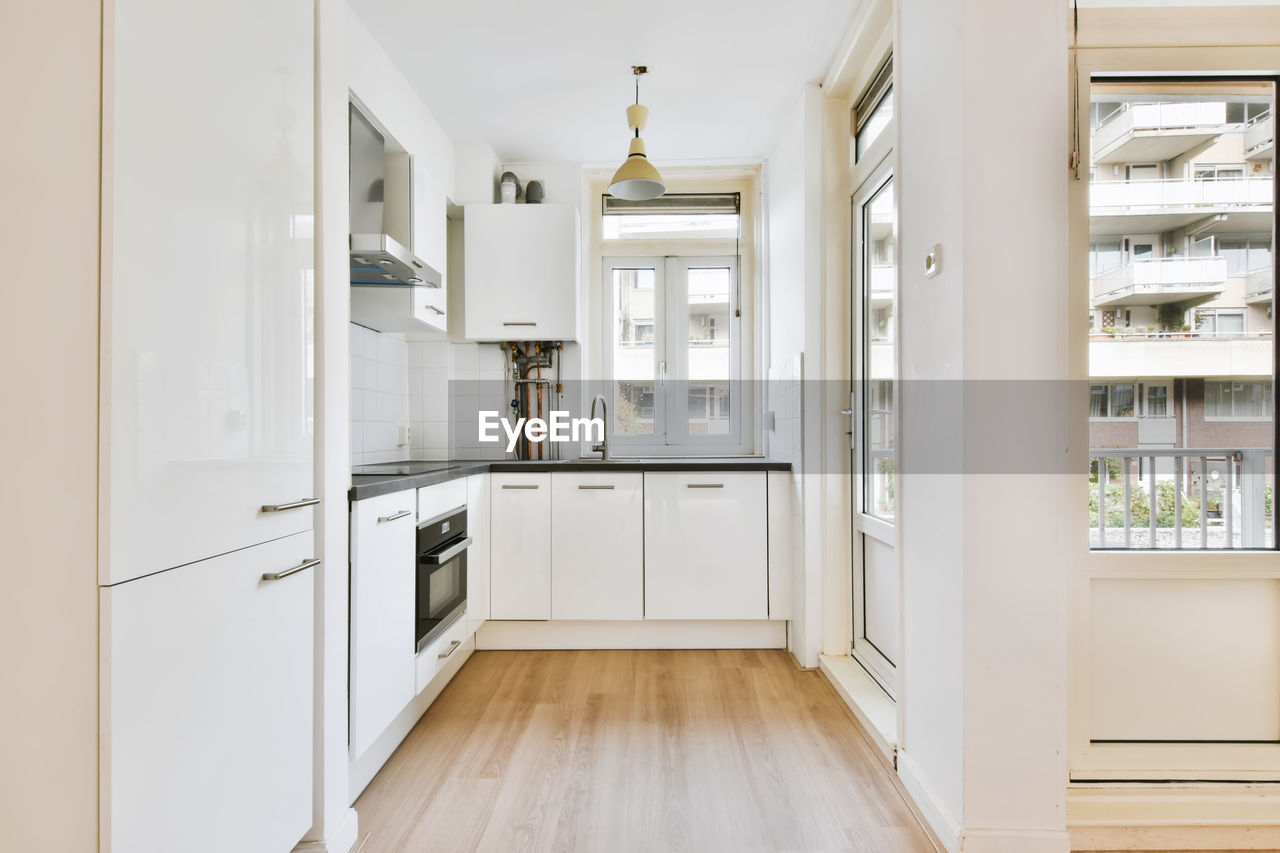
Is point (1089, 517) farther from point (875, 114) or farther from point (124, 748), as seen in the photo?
point (124, 748)

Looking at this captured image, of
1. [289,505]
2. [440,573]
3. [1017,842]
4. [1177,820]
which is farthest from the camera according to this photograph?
[440,573]

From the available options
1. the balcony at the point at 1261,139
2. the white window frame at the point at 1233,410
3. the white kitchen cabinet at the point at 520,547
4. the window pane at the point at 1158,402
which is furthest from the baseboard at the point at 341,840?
the balcony at the point at 1261,139

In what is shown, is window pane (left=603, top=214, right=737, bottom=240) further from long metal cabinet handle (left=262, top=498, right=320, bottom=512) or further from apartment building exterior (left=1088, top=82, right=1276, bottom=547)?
long metal cabinet handle (left=262, top=498, right=320, bottom=512)

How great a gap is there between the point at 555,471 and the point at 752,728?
1427 millimetres

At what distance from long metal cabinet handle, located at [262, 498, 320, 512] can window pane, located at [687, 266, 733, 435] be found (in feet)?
8.56

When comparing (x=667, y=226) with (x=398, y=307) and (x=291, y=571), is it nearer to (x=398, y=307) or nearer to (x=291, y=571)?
(x=398, y=307)

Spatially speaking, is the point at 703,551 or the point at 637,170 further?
the point at 703,551

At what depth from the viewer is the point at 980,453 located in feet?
5.05

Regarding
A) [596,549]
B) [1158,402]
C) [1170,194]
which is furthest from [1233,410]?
[596,549]

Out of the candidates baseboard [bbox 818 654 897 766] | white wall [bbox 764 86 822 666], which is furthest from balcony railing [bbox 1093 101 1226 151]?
baseboard [bbox 818 654 897 766]

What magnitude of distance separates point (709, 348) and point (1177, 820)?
2841 millimetres

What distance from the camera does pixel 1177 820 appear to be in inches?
64.1

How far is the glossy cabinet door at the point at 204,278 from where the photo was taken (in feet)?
3.25

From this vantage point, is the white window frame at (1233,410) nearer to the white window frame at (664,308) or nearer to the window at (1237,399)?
the window at (1237,399)
